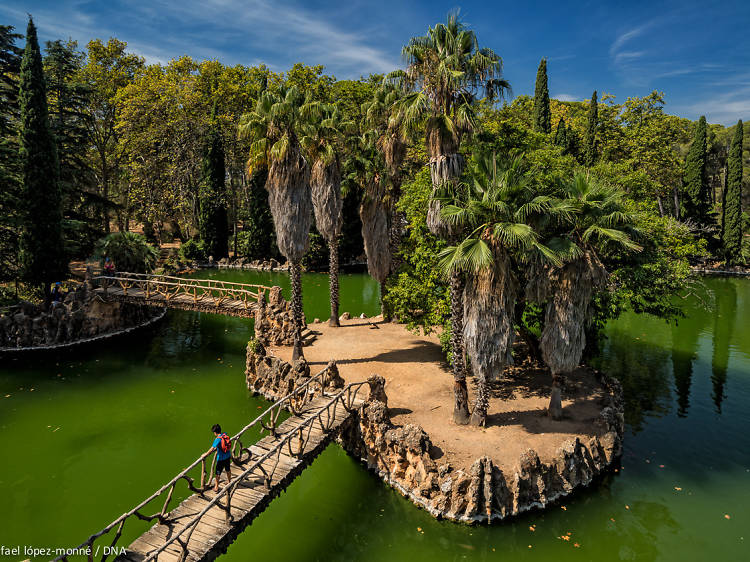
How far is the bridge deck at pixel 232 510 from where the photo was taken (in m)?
9.49

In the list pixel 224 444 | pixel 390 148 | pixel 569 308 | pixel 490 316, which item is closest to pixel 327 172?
pixel 390 148

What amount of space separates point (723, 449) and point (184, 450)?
20.5 meters

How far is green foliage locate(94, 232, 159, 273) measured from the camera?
33.3 metres

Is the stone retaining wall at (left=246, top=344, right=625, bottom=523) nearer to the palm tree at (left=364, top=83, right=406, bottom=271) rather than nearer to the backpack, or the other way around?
the backpack

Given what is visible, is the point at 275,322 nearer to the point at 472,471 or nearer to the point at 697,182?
the point at 472,471

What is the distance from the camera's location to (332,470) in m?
15.8

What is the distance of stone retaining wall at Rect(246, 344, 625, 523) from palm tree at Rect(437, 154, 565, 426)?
124 inches

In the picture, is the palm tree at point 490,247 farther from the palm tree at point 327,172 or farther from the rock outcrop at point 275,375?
the palm tree at point 327,172

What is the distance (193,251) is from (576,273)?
5224cm

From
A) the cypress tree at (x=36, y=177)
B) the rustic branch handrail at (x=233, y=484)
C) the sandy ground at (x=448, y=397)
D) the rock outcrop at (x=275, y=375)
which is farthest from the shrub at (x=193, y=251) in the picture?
the rustic branch handrail at (x=233, y=484)

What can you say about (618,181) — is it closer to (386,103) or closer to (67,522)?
(386,103)

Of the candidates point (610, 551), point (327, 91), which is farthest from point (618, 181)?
point (327, 91)

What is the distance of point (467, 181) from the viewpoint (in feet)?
49.8

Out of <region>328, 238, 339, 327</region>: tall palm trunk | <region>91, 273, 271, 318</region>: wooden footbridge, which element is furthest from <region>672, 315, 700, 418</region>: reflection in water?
<region>91, 273, 271, 318</region>: wooden footbridge
